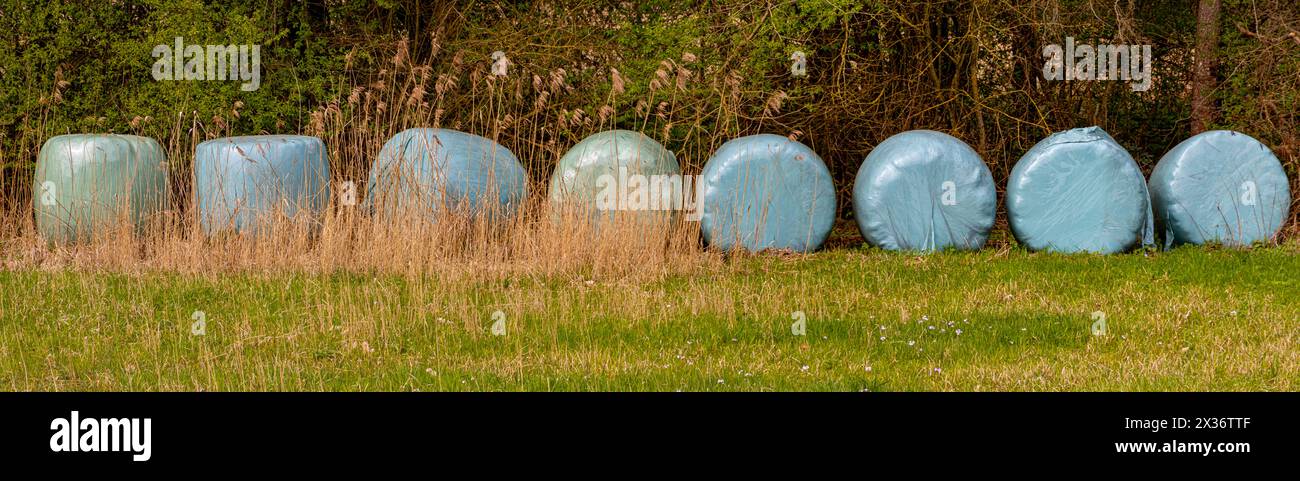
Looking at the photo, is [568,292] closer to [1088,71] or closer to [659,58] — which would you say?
[659,58]

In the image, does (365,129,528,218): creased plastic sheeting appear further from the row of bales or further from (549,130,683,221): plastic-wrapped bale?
(549,130,683,221): plastic-wrapped bale

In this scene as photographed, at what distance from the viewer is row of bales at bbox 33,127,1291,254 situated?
873 cm

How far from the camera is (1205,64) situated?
10.5 m

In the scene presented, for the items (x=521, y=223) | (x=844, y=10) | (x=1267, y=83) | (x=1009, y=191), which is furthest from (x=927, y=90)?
(x=521, y=223)

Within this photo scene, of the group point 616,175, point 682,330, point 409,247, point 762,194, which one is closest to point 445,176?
point 409,247

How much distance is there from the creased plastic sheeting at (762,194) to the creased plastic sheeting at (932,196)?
42 centimetres

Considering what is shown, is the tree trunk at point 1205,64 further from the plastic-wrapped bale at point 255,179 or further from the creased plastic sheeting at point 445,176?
the plastic-wrapped bale at point 255,179

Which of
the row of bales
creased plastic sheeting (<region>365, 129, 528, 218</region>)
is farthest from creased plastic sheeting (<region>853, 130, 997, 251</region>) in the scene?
creased plastic sheeting (<region>365, 129, 528, 218</region>)

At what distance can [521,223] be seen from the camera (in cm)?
806

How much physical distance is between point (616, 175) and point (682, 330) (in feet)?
9.02

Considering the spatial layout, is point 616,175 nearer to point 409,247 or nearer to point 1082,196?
point 409,247

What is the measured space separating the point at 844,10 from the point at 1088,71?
1.80 m

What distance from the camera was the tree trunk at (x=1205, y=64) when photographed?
34.4 feet

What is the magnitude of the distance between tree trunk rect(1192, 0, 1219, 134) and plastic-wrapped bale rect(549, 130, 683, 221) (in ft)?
13.6
